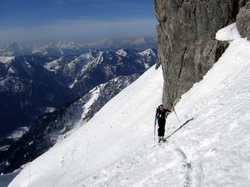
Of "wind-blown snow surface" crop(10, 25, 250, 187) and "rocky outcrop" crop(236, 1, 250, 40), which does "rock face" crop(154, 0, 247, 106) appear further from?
"wind-blown snow surface" crop(10, 25, 250, 187)

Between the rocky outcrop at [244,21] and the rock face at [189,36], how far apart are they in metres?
1.32

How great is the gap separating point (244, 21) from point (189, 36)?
632cm

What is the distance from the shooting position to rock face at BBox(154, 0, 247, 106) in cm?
2458

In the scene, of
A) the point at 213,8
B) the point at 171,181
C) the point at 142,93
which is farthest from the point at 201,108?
the point at 142,93

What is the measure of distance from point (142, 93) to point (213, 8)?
25.0 m

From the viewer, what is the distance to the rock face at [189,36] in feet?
80.6

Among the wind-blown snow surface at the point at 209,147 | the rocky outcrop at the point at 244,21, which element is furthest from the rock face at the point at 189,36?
the wind-blown snow surface at the point at 209,147

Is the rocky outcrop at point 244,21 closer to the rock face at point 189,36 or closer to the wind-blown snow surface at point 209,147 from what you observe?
the wind-blown snow surface at point 209,147

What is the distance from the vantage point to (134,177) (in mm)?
12828

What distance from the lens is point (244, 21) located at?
73.0ft

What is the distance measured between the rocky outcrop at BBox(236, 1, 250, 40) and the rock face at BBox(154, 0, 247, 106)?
51.8 inches

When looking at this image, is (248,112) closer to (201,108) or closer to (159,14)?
(201,108)

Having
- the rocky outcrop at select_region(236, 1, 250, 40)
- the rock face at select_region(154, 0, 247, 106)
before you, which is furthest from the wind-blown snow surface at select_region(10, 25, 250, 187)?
the rock face at select_region(154, 0, 247, 106)

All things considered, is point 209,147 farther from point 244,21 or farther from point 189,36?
point 189,36
